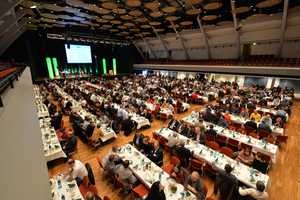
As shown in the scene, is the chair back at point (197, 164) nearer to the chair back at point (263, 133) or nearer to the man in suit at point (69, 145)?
the chair back at point (263, 133)

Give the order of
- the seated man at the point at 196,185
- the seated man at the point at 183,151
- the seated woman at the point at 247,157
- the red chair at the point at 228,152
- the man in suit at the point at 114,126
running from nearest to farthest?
1. the seated man at the point at 196,185
2. the seated woman at the point at 247,157
3. the seated man at the point at 183,151
4. the red chair at the point at 228,152
5. the man in suit at the point at 114,126

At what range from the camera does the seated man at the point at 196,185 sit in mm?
3334

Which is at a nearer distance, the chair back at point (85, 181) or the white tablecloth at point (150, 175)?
the white tablecloth at point (150, 175)

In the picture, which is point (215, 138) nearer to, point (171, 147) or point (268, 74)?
point (171, 147)

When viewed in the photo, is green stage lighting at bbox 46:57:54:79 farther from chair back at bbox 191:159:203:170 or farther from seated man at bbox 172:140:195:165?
chair back at bbox 191:159:203:170

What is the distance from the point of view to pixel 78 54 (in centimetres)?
2389

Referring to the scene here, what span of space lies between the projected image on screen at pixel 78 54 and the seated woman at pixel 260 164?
26.6 meters

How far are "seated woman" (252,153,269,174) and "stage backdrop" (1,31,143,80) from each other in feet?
52.1

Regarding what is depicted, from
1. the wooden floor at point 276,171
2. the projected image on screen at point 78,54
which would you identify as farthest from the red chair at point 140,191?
the projected image on screen at point 78,54

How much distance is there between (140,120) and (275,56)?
59.4 feet

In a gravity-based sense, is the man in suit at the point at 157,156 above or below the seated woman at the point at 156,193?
below

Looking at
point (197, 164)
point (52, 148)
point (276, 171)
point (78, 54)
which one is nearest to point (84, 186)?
point (52, 148)

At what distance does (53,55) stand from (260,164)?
27499 mm

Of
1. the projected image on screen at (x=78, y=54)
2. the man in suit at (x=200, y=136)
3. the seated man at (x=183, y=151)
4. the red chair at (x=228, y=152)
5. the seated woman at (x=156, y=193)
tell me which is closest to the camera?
the seated woman at (x=156, y=193)
